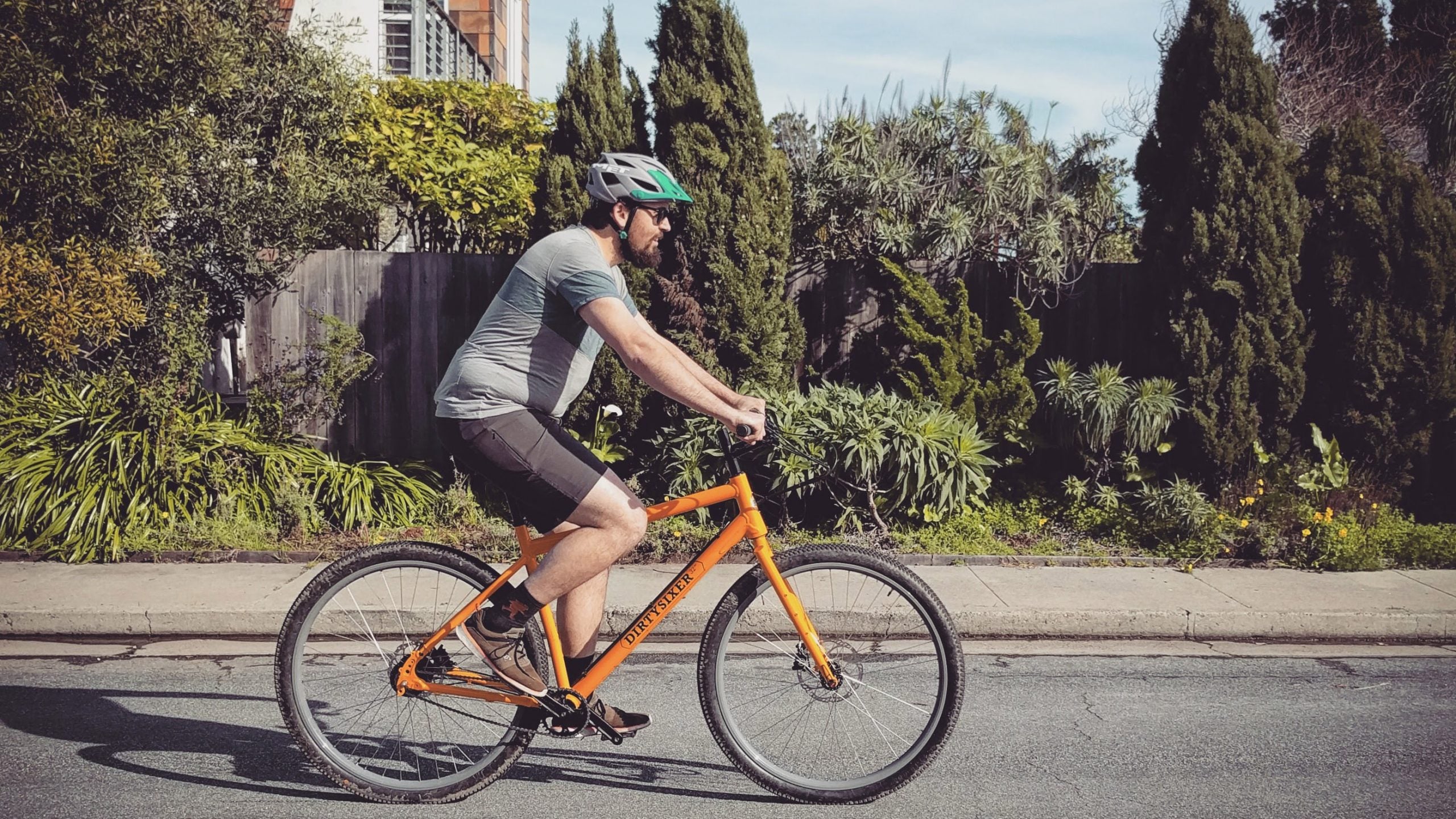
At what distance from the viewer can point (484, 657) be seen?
3.51 meters

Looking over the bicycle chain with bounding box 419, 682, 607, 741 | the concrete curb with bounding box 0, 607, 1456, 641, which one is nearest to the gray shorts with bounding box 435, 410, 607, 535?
the bicycle chain with bounding box 419, 682, 607, 741

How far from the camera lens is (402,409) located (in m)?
8.89

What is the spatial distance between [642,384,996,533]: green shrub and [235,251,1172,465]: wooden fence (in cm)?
117

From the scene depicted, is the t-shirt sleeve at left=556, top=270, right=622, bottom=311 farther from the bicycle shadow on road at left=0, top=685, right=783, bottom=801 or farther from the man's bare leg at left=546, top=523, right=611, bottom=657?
the bicycle shadow on road at left=0, top=685, right=783, bottom=801

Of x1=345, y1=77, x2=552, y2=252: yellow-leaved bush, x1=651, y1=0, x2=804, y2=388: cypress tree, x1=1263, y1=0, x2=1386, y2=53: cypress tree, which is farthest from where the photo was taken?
x1=1263, y1=0, x2=1386, y2=53: cypress tree

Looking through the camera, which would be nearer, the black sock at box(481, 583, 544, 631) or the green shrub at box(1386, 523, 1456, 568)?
the black sock at box(481, 583, 544, 631)

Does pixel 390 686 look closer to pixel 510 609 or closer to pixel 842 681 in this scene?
pixel 510 609

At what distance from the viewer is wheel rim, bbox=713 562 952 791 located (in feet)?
11.4

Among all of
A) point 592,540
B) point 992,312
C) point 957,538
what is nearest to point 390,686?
point 592,540

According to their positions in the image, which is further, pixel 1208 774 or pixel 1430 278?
pixel 1430 278

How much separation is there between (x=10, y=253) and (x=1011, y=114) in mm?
7161

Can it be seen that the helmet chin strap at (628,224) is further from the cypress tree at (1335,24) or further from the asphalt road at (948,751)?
the cypress tree at (1335,24)

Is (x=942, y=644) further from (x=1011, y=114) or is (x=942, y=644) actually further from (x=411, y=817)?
(x=1011, y=114)

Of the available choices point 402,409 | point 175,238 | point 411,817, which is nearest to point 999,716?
point 411,817
